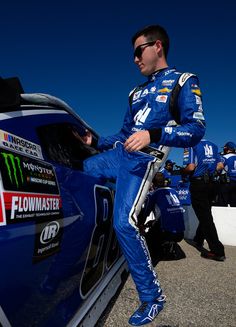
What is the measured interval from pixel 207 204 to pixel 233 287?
1739 millimetres

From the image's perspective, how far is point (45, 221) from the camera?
1.17 m

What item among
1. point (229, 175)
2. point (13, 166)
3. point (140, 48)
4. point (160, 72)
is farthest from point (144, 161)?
point (229, 175)

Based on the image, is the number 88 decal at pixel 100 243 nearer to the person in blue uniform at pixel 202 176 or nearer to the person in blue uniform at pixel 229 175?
the person in blue uniform at pixel 202 176

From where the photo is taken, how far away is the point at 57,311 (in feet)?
4.40

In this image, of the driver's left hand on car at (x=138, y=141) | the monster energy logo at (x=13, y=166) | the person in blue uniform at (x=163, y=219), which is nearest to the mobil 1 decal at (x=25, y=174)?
the monster energy logo at (x=13, y=166)

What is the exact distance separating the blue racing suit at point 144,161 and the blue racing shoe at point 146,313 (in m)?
0.03

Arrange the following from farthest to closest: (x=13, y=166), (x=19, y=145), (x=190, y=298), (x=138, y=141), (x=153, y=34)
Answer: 1. (x=190, y=298)
2. (x=153, y=34)
3. (x=138, y=141)
4. (x=19, y=145)
5. (x=13, y=166)

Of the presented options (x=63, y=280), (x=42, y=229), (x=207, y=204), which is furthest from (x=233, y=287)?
(x=42, y=229)

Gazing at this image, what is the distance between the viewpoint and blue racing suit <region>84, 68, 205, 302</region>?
5.74ft

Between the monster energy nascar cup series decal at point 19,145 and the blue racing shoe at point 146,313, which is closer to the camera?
the monster energy nascar cup series decal at point 19,145

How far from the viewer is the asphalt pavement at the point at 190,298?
2031 mm

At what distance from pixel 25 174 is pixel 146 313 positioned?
1.11m

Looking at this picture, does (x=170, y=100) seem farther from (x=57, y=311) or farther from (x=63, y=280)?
(x=57, y=311)

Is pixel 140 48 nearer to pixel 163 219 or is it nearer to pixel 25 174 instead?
pixel 25 174
